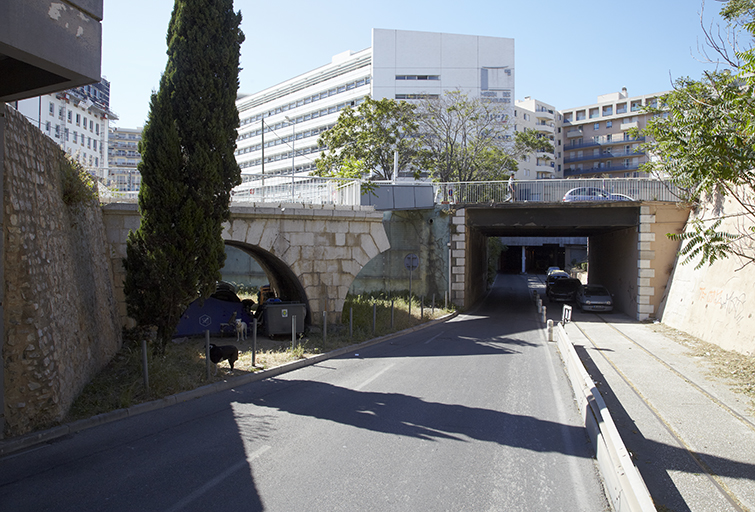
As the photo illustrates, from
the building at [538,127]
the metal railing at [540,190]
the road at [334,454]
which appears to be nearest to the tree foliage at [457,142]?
the metal railing at [540,190]

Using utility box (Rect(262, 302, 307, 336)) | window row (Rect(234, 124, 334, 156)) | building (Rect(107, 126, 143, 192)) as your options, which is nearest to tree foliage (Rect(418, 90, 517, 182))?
utility box (Rect(262, 302, 307, 336))

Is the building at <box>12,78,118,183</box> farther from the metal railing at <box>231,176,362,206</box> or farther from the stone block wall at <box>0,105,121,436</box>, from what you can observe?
the stone block wall at <box>0,105,121,436</box>

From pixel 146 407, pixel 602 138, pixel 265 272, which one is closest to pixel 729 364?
pixel 146 407

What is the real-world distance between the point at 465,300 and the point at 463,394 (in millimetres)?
17344

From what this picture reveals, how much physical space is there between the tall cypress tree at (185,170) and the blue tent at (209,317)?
353 cm

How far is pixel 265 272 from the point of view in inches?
861

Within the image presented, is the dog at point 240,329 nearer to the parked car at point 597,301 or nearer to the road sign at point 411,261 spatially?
the road sign at point 411,261

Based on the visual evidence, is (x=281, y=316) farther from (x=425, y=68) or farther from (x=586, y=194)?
(x=425, y=68)

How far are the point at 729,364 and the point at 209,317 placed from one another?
13.4 metres

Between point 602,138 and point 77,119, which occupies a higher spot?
point 602,138

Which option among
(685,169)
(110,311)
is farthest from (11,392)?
(685,169)

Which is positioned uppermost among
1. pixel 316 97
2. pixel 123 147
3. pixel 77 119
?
pixel 123 147

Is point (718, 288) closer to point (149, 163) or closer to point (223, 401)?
point (223, 401)

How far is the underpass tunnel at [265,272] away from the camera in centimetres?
1576
